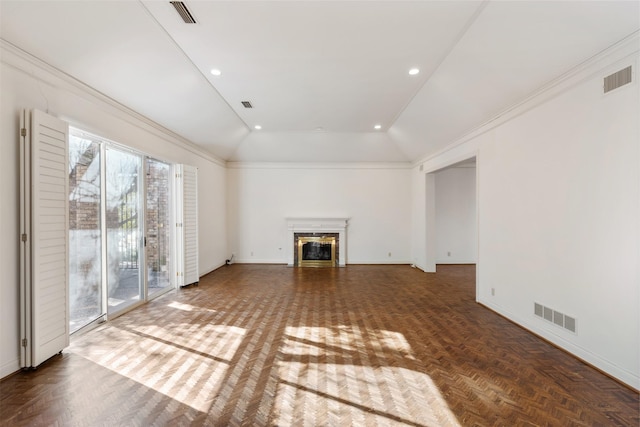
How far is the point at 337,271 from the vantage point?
7.15m

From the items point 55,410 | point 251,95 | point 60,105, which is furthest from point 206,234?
point 55,410

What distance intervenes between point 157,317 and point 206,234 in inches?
115

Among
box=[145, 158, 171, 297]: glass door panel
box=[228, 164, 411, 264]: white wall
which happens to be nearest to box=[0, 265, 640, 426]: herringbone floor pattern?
box=[145, 158, 171, 297]: glass door panel

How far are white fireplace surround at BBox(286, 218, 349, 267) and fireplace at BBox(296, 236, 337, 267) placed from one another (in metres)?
0.17

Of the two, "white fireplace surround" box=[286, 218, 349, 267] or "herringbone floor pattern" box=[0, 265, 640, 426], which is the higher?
"white fireplace surround" box=[286, 218, 349, 267]

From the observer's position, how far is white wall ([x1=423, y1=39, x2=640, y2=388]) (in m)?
2.36

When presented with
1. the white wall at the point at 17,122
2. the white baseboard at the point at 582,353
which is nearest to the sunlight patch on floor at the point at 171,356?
the white wall at the point at 17,122

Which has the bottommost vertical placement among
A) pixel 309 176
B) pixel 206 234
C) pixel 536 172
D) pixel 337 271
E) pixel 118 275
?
pixel 337 271

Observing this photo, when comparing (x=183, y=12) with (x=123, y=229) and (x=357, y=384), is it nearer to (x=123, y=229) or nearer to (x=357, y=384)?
(x=123, y=229)

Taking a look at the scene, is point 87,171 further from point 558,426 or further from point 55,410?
point 558,426

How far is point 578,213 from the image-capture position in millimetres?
2791

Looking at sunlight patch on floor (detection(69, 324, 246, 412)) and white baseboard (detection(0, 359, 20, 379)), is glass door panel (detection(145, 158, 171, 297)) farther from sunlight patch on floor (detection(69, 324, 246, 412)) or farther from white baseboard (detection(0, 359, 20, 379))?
white baseboard (detection(0, 359, 20, 379))

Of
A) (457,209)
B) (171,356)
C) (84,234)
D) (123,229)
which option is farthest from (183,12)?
(457,209)

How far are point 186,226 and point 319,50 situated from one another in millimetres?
4099
